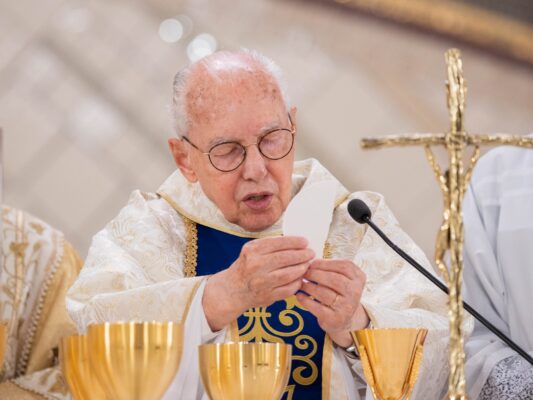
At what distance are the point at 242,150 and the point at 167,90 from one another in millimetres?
1415

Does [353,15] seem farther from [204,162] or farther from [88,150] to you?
[204,162]

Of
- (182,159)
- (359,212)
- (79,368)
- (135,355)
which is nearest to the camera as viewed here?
(135,355)

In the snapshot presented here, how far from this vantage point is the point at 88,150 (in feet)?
11.3

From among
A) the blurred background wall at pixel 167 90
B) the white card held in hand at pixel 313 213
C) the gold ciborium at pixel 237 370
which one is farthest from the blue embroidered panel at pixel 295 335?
the blurred background wall at pixel 167 90

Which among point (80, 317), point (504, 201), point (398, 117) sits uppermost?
point (398, 117)

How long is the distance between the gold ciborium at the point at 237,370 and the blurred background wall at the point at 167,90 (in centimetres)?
204

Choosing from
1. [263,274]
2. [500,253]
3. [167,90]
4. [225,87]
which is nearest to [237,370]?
[263,274]

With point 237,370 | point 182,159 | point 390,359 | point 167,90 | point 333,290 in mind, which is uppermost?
point 167,90

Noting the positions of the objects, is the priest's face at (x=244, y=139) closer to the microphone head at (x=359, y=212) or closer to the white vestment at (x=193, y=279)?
the white vestment at (x=193, y=279)

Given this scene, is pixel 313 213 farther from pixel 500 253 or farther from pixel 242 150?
pixel 500 253

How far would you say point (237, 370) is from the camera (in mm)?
1443

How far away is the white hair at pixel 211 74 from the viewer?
2285mm

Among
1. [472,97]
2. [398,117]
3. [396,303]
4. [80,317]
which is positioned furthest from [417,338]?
[472,97]

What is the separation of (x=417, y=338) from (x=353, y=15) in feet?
7.83
